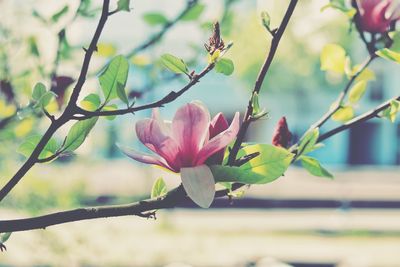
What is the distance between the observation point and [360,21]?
3.37 ft

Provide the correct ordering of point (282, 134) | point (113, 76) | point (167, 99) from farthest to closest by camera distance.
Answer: point (282, 134), point (113, 76), point (167, 99)

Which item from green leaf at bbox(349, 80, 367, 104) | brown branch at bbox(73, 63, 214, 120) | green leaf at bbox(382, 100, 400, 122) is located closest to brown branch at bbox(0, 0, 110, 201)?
brown branch at bbox(73, 63, 214, 120)

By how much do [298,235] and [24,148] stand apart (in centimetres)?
855

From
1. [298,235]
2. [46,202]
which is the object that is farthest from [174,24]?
[298,235]

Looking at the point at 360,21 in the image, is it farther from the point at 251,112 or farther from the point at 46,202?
the point at 46,202

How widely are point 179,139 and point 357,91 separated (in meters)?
0.47

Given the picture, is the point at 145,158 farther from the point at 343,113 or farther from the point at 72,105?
the point at 343,113

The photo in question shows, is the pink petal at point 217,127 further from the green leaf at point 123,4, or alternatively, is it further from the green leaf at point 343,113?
the green leaf at point 343,113

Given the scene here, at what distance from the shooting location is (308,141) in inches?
35.1

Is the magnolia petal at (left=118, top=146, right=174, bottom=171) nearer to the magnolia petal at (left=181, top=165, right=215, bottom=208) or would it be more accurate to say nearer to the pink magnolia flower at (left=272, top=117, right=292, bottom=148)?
the magnolia petal at (left=181, top=165, right=215, bottom=208)

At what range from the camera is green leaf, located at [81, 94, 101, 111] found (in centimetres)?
85

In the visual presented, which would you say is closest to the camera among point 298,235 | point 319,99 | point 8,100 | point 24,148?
point 24,148

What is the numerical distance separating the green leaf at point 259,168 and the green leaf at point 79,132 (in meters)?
0.17

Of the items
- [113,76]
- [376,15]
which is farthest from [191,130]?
[376,15]
